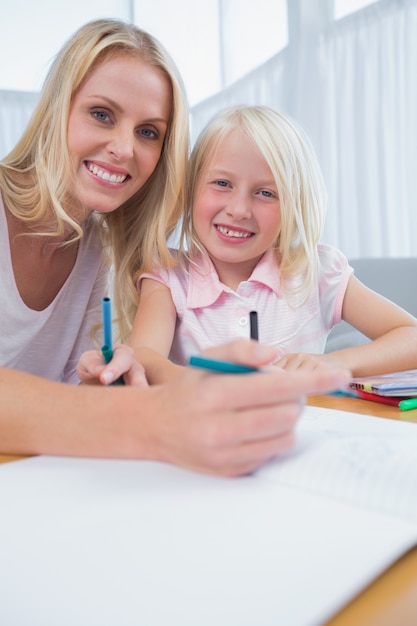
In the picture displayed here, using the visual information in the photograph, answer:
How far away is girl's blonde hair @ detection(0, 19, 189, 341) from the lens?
4.20 feet

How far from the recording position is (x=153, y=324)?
51.3 inches

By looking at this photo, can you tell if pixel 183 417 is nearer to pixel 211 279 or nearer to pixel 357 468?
pixel 357 468

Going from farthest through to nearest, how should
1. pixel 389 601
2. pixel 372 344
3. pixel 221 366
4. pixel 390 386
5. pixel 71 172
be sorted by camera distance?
pixel 71 172
pixel 372 344
pixel 390 386
pixel 221 366
pixel 389 601

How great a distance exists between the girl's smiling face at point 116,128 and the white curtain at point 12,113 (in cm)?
277

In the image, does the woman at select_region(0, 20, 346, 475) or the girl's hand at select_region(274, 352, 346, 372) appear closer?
the girl's hand at select_region(274, 352, 346, 372)

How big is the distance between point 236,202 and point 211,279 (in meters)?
0.18

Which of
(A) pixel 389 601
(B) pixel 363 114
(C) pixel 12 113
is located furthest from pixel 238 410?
(C) pixel 12 113

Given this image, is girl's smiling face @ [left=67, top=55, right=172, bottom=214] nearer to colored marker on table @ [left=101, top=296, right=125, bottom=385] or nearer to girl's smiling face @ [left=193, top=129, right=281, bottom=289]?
girl's smiling face @ [left=193, top=129, right=281, bottom=289]

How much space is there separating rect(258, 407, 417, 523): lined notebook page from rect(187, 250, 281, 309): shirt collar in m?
0.72

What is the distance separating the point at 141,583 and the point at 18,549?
0.10m

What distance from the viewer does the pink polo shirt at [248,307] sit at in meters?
1.39

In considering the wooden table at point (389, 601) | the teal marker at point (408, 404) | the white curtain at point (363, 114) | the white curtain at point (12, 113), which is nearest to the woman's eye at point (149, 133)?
the teal marker at point (408, 404)

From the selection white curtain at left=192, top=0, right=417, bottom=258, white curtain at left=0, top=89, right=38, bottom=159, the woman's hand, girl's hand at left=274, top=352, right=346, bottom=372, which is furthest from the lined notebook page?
white curtain at left=0, top=89, right=38, bottom=159

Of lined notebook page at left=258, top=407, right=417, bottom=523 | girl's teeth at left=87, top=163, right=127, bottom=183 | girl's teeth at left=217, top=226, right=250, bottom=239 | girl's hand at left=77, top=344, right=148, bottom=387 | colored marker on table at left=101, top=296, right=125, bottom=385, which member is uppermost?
girl's teeth at left=87, top=163, right=127, bottom=183
